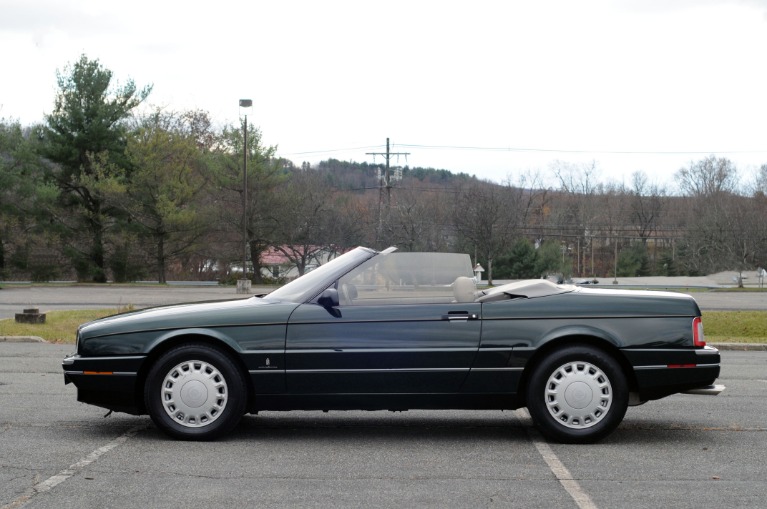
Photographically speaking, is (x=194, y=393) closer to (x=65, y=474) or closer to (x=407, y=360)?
(x=65, y=474)

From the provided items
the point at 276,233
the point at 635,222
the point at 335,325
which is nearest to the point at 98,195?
the point at 276,233

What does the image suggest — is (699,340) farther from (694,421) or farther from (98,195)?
(98,195)

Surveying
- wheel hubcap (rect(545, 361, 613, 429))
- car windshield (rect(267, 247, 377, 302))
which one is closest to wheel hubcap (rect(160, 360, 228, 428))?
car windshield (rect(267, 247, 377, 302))

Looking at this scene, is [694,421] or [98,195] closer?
[694,421]

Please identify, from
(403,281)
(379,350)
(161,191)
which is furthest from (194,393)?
(161,191)

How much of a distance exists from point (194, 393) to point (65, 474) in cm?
106

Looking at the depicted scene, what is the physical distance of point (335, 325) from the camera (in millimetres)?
5887

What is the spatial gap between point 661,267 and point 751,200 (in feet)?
34.4

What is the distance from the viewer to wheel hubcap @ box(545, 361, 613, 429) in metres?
5.82

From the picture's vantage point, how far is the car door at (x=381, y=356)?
5.82 metres

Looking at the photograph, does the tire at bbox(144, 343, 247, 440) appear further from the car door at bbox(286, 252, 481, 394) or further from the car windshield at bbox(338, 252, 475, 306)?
the car windshield at bbox(338, 252, 475, 306)

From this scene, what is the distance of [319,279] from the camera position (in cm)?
619

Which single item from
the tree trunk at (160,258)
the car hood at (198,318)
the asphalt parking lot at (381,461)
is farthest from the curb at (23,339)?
the tree trunk at (160,258)

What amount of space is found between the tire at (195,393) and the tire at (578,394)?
81.6 inches
